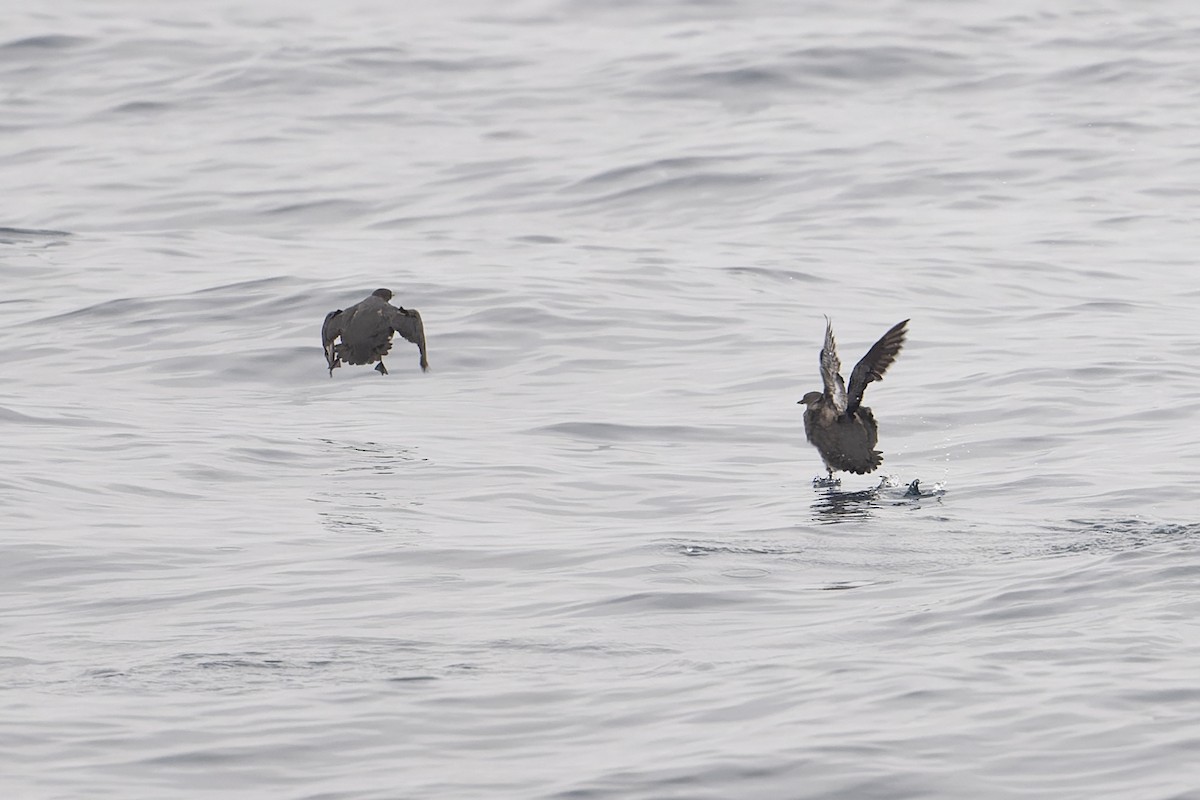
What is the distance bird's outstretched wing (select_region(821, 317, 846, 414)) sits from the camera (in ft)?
37.6

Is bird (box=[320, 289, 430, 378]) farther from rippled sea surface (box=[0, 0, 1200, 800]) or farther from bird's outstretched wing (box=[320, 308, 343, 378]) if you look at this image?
rippled sea surface (box=[0, 0, 1200, 800])

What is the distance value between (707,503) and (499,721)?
4404mm

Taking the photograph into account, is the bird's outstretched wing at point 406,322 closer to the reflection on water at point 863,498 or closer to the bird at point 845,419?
the reflection on water at point 863,498

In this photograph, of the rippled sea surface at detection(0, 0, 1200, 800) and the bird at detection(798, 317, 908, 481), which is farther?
the bird at detection(798, 317, 908, 481)

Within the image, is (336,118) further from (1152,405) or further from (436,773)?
(436,773)

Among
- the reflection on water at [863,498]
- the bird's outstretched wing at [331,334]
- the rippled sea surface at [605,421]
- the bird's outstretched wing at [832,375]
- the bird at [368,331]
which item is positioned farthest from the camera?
the bird's outstretched wing at [331,334]

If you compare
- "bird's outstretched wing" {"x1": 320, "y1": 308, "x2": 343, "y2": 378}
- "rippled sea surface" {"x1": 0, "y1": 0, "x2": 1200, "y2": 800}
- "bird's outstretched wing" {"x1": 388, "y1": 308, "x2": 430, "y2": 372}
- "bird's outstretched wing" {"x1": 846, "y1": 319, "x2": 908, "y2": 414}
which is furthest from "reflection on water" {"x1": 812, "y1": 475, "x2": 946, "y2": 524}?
"bird's outstretched wing" {"x1": 320, "y1": 308, "x2": 343, "y2": 378}

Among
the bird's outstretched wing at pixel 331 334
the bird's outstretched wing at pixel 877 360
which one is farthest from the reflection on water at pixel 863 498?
the bird's outstretched wing at pixel 331 334

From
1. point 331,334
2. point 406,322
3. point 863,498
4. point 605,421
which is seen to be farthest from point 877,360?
point 331,334

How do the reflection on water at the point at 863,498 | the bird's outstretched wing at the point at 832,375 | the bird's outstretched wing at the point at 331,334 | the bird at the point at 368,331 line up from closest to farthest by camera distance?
the reflection on water at the point at 863,498 < the bird's outstretched wing at the point at 832,375 < the bird at the point at 368,331 < the bird's outstretched wing at the point at 331,334

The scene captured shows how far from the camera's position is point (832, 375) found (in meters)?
11.6

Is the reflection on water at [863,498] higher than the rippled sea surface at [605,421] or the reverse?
the reverse

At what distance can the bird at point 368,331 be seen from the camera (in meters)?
14.8

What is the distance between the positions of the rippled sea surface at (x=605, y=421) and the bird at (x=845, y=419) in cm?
33
